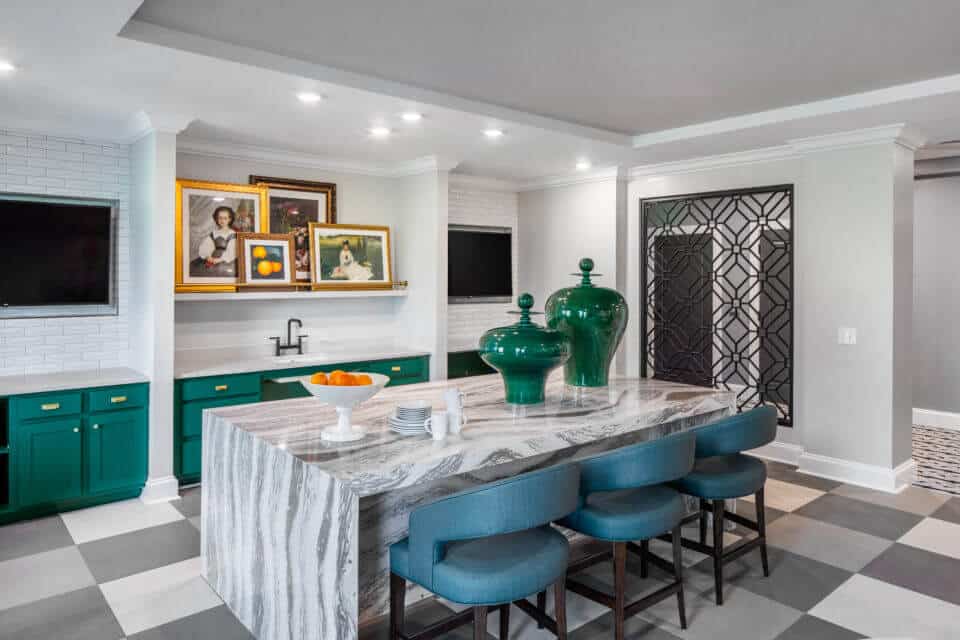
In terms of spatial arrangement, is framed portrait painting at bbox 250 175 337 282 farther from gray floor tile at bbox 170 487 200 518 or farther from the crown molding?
the crown molding

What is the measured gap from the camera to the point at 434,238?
5852mm

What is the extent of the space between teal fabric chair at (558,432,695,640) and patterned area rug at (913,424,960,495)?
129 inches

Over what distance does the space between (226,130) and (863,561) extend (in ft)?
15.5

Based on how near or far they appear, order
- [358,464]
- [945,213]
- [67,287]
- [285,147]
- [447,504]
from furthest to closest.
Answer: [945,213], [285,147], [67,287], [358,464], [447,504]

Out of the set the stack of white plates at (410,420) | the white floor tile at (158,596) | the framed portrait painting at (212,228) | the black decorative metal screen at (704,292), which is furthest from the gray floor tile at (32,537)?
the black decorative metal screen at (704,292)

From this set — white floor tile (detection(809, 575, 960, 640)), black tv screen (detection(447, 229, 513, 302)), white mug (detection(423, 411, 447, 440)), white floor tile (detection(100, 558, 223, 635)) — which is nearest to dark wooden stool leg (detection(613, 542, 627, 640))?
white mug (detection(423, 411, 447, 440))

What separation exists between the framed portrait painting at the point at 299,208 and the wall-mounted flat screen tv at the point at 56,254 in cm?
117

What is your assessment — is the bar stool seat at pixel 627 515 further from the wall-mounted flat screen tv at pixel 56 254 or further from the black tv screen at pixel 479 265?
the black tv screen at pixel 479 265

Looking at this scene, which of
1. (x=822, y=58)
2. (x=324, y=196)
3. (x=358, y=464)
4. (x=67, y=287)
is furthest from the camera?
(x=324, y=196)

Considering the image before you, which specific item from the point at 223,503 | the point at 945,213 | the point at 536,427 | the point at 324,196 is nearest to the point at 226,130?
the point at 324,196

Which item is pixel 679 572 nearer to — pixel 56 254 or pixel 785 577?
pixel 785 577

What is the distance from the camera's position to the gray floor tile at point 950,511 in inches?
167

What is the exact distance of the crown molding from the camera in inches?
249

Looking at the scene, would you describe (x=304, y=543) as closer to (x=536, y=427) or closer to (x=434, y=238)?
(x=536, y=427)
